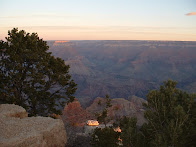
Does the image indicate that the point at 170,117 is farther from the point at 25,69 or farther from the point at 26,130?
the point at 25,69

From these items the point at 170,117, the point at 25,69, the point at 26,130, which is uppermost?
the point at 25,69

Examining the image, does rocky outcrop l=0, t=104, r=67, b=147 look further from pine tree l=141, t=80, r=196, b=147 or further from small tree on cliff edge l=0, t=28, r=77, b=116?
pine tree l=141, t=80, r=196, b=147

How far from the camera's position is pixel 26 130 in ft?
42.7

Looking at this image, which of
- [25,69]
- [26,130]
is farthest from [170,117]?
[25,69]

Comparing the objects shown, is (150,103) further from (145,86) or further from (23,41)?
(145,86)

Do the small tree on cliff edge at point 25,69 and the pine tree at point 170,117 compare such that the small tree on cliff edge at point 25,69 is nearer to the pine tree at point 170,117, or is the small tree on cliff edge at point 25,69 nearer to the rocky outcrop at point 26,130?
the rocky outcrop at point 26,130

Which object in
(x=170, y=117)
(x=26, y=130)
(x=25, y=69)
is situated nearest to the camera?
(x=170, y=117)

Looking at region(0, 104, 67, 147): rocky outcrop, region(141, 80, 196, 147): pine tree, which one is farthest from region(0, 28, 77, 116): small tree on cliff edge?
region(141, 80, 196, 147): pine tree

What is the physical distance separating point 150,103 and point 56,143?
7.54 meters

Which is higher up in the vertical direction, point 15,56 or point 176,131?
point 15,56

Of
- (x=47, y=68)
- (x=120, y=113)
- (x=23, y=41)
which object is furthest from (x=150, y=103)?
(x=120, y=113)

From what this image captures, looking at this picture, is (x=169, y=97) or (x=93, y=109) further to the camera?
(x=93, y=109)

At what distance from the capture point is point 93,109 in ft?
257

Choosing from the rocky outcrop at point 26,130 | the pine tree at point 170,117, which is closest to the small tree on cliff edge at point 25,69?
the rocky outcrop at point 26,130
